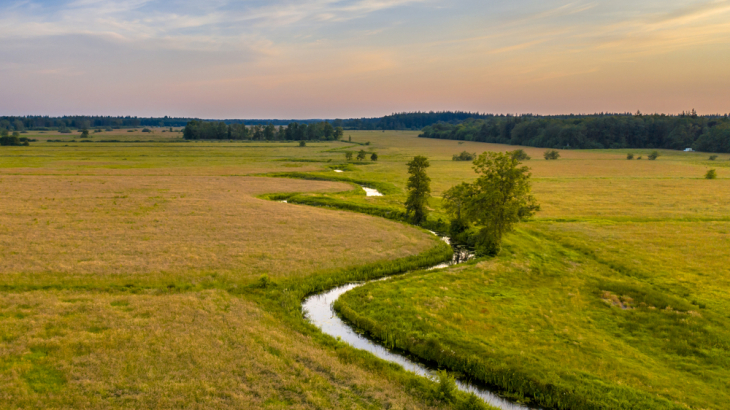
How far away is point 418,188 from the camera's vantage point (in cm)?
5150

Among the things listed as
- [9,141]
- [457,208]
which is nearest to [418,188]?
[457,208]

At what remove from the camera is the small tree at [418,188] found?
167 feet

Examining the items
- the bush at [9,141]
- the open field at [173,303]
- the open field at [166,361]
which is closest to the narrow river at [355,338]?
the open field at [173,303]

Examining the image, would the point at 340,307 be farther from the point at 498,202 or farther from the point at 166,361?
the point at 498,202

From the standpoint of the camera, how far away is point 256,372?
62.2ft

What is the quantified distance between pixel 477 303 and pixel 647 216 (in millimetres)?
40637

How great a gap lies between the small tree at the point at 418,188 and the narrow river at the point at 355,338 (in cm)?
2195

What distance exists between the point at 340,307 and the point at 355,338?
3.67 m

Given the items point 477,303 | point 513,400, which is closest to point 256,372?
point 513,400

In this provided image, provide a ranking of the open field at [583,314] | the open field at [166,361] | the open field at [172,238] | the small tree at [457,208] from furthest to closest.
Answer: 1. the small tree at [457,208]
2. the open field at [172,238]
3. the open field at [583,314]
4. the open field at [166,361]

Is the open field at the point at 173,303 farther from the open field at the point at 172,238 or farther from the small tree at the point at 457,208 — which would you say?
the small tree at the point at 457,208

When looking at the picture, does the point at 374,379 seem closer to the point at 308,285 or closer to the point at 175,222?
the point at 308,285

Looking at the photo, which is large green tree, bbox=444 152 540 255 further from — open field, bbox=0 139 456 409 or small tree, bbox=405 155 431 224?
small tree, bbox=405 155 431 224

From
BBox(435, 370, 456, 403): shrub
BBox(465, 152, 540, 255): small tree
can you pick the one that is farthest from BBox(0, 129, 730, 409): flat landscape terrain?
BBox(465, 152, 540, 255): small tree
